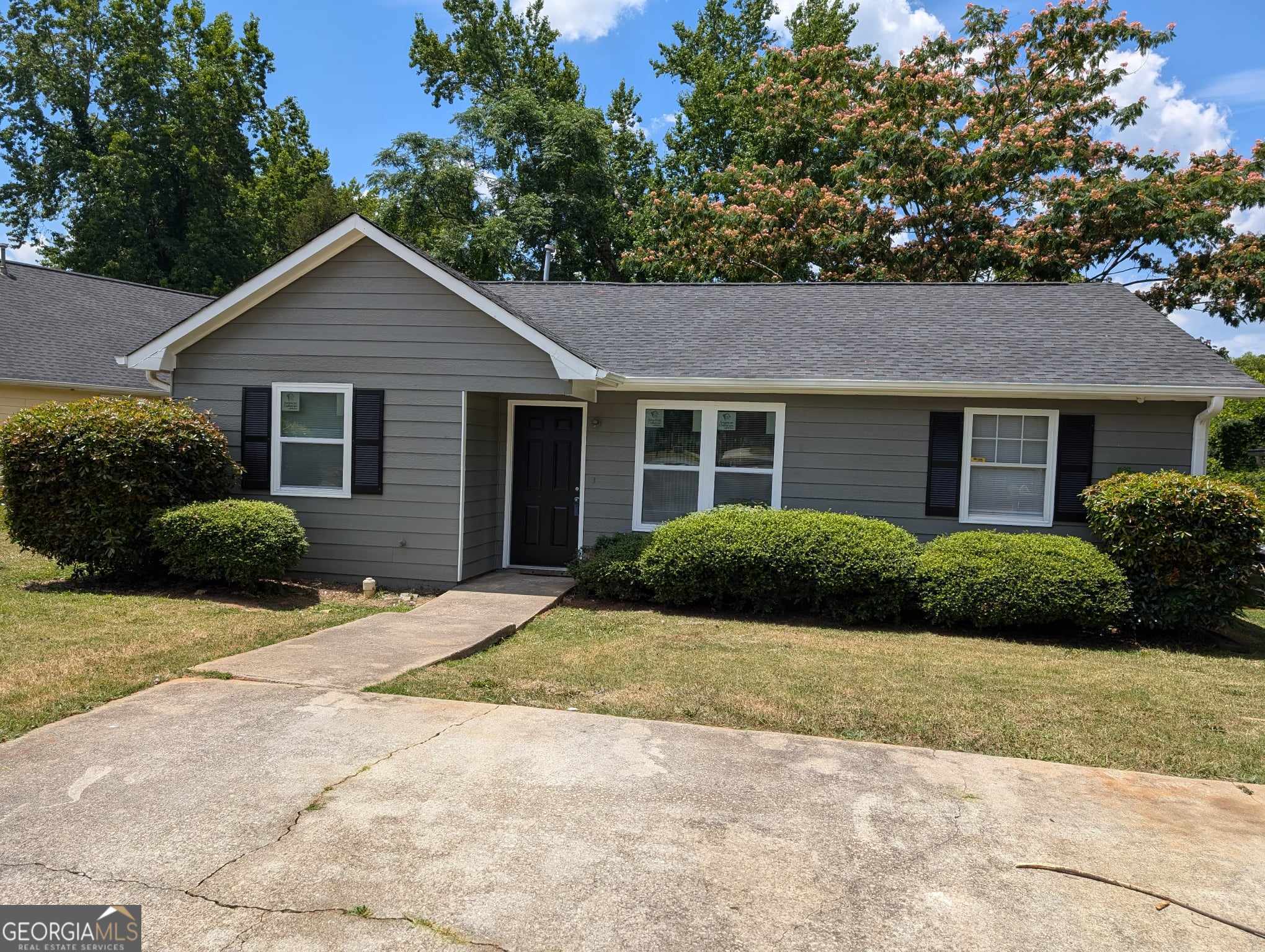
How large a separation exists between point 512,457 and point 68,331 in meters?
13.2

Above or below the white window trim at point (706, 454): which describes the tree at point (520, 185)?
above

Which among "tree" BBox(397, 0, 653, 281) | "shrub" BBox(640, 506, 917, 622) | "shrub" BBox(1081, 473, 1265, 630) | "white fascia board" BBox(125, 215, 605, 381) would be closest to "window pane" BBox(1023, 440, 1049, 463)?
"shrub" BBox(1081, 473, 1265, 630)

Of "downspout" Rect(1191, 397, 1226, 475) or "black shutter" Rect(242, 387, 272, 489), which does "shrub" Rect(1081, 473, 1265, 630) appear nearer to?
"downspout" Rect(1191, 397, 1226, 475)

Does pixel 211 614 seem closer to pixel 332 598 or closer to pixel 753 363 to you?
pixel 332 598

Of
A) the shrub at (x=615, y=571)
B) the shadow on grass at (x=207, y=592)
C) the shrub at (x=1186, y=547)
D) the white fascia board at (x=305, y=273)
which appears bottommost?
the shadow on grass at (x=207, y=592)

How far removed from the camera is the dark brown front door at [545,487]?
11008 mm

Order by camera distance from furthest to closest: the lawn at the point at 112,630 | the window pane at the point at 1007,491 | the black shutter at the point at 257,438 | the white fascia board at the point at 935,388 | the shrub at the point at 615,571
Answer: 1. the black shutter at the point at 257,438
2. the window pane at the point at 1007,491
3. the shrub at the point at 615,571
4. the white fascia board at the point at 935,388
5. the lawn at the point at 112,630

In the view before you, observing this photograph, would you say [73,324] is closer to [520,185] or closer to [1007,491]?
[520,185]

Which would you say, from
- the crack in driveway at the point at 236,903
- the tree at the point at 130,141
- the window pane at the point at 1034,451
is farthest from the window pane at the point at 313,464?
the tree at the point at 130,141

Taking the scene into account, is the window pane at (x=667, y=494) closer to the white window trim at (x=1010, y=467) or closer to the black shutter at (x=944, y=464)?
the black shutter at (x=944, y=464)

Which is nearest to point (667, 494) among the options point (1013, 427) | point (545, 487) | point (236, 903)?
→ point (545, 487)

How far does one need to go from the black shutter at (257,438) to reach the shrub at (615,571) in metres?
3.96

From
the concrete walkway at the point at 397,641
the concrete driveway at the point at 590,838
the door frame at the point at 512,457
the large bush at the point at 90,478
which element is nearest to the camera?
the concrete driveway at the point at 590,838

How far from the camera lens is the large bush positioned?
29.3ft
